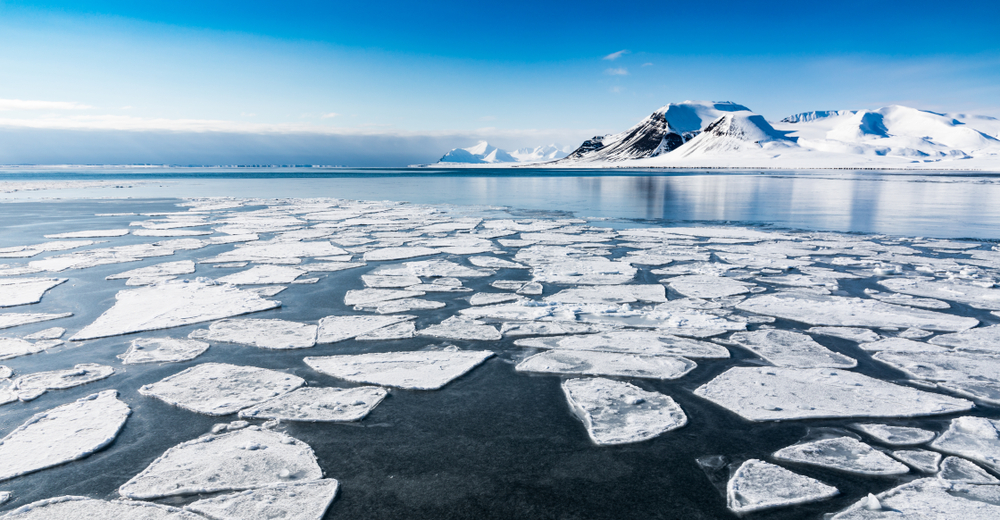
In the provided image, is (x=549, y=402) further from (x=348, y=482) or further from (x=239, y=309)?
(x=239, y=309)

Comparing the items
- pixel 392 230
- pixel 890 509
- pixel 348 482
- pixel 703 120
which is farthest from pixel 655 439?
pixel 703 120

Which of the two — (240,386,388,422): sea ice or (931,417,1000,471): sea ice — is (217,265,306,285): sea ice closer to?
(240,386,388,422): sea ice

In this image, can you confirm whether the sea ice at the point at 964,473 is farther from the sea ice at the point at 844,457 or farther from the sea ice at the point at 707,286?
the sea ice at the point at 707,286

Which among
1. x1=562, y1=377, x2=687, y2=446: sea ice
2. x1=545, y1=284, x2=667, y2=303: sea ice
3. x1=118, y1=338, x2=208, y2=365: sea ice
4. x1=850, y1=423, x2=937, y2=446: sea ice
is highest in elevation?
x1=545, y1=284, x2=667, y2=303: sea ice

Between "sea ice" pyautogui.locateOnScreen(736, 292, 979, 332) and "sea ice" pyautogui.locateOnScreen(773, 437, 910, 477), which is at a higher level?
"sea ice" pyautogui.locateOnScreen(736, 292, 979, 332)

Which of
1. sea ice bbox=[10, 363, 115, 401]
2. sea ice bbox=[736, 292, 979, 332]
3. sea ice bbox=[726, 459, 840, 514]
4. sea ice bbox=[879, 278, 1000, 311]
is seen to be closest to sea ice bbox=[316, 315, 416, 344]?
sea ice bbox=[10, 363, 115, 401]

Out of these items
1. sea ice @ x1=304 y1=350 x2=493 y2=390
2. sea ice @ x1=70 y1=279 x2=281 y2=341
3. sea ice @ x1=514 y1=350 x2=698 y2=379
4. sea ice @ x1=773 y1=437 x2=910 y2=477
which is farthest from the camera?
sea ice @ x1=70 y1=279 x2=281 y2=341
